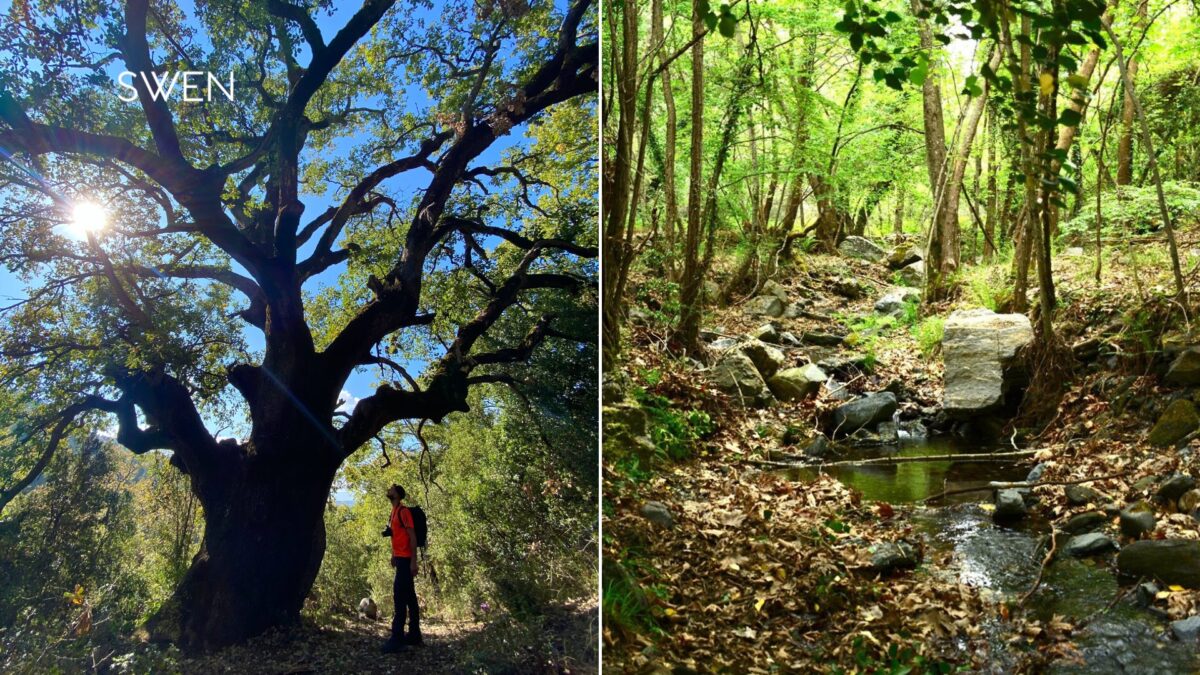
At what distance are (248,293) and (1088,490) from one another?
430cm

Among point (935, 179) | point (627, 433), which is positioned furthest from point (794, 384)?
point (935, 179)

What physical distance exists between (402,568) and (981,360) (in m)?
5.78

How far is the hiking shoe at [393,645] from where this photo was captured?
1.86 meters

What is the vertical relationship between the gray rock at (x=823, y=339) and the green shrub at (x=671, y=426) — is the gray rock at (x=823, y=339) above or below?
above

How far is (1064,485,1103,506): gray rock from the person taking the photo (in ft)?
13.4

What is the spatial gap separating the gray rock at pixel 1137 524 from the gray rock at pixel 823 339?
450 cm

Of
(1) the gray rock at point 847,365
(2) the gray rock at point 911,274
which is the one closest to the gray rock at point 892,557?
(1) the gray rock at point 847,365

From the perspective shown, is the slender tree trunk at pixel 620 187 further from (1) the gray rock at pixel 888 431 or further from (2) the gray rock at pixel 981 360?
(2) the gray rock at pixel 981 360

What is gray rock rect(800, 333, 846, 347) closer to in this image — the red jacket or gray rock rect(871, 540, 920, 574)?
gray rock rect(871, 540, 920, 574)

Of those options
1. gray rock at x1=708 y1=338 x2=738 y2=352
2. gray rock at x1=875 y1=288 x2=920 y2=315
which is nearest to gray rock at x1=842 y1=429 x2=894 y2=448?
gray rock at x1=708 y1=338 x2=738 y2=352

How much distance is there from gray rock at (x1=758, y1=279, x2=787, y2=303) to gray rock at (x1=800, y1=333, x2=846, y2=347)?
1.05 metres

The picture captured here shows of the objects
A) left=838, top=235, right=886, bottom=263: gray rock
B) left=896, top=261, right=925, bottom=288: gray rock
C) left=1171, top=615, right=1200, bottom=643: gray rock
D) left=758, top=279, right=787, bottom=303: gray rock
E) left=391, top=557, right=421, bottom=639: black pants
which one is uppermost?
left=838, top=235, right=886, bottom=263: gray rock

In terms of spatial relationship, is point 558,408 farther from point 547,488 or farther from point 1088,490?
point 1088,490

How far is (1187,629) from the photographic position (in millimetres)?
2734
